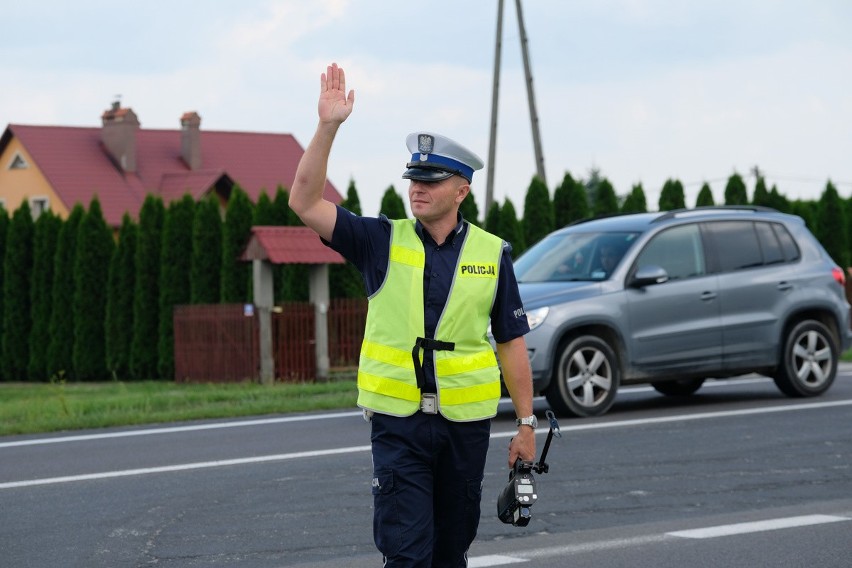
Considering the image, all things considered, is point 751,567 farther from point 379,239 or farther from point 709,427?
point 709,427

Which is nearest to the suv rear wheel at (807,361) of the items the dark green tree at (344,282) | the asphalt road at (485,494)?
the asphalt road at (485,494)

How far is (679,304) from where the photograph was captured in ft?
46.4

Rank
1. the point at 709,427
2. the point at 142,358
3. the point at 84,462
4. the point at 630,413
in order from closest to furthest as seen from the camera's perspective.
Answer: the point at 84,462 → the point at 709,427 → the point at 630,413 → the point at 142,358

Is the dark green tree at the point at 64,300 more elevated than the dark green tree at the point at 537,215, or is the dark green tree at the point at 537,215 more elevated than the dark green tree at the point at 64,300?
the dark green tree at the point at 537,215

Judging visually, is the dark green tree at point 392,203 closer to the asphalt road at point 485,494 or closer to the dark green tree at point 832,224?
the dark green tree at point 832,224

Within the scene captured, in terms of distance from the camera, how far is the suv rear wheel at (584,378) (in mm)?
13398

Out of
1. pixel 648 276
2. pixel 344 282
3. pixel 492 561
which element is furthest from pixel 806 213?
pixel 492 561

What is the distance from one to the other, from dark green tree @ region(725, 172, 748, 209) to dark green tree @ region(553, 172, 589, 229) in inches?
124

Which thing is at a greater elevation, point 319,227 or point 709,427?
point 319,227

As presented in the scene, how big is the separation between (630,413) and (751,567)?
22.3 ft

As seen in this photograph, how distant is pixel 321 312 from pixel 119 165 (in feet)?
132

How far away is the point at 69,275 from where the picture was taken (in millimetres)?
29500

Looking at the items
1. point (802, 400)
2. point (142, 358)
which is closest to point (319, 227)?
point (802, 400)

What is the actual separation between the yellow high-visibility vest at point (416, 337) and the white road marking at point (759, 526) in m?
3.15
